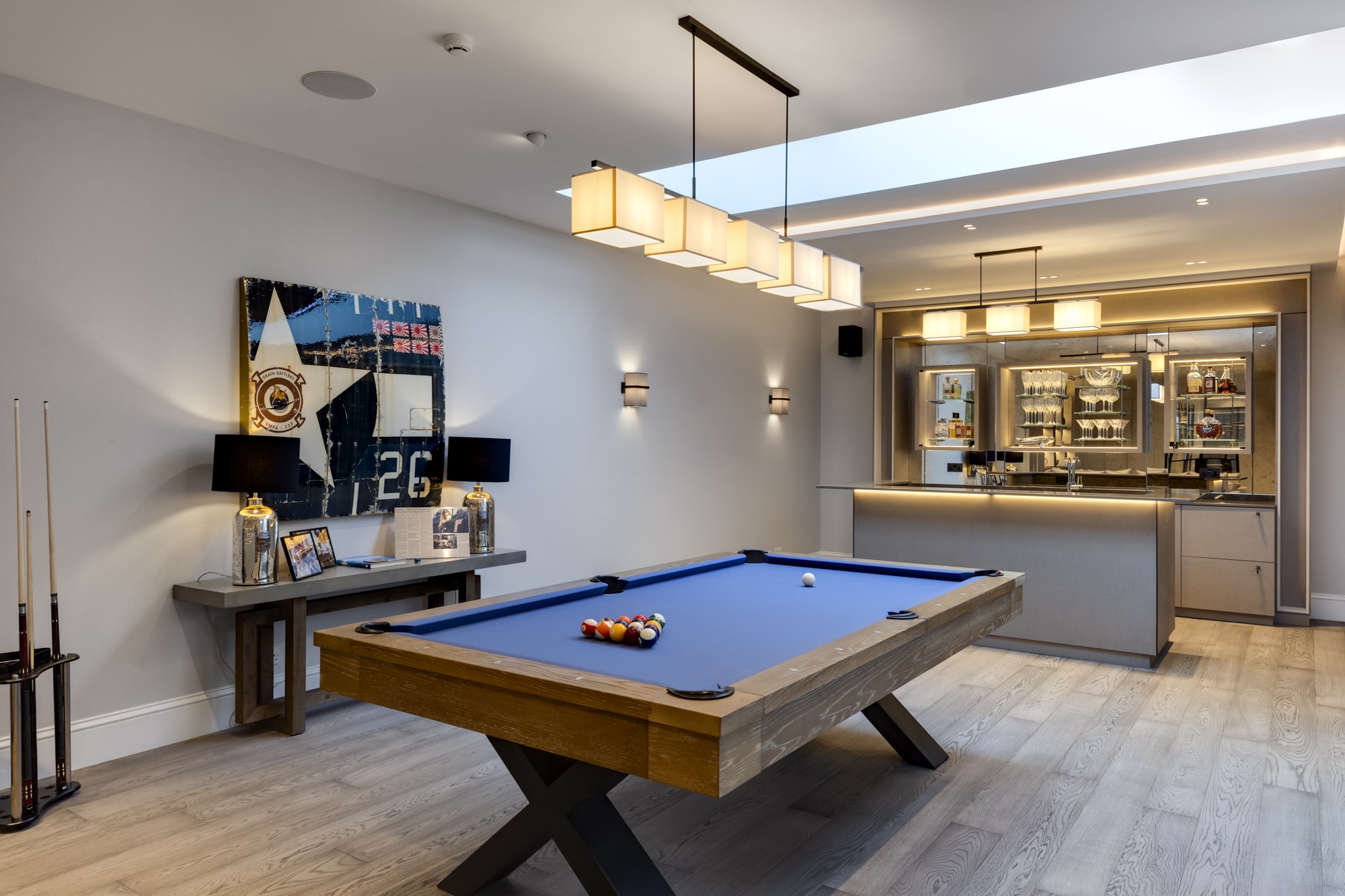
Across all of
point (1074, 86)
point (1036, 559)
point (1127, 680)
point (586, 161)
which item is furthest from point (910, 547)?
point (586, 161)

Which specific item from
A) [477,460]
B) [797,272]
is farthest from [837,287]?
[477,460]

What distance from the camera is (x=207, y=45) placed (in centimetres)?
305

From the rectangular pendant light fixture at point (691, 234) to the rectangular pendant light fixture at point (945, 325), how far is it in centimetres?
364

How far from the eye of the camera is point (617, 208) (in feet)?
9.20

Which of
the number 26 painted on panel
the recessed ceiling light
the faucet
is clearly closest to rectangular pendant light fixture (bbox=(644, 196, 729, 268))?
the recessed ceiling light

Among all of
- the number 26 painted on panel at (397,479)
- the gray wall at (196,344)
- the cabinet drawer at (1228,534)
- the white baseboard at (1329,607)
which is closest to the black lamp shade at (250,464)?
the gray wall at (196,344)

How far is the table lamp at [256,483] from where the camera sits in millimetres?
3697

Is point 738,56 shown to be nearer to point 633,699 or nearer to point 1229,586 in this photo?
point 633,699

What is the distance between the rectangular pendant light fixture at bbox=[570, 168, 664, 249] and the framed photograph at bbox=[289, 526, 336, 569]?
2.20 metres

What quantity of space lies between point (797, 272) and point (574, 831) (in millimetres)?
2145

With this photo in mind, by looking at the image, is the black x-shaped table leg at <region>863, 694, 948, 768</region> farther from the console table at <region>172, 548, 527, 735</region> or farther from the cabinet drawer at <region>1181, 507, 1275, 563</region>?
the cabinet drawer at <region>1181, 507, 1275, 563</region>

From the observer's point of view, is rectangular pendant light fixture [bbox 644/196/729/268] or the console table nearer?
rectangular pendant light fixture [bbox 644/196/729/268]

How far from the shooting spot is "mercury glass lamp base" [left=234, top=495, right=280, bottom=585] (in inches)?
149

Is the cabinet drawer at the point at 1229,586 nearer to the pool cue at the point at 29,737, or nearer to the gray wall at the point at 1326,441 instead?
the gray wall at the point at 1326,441
